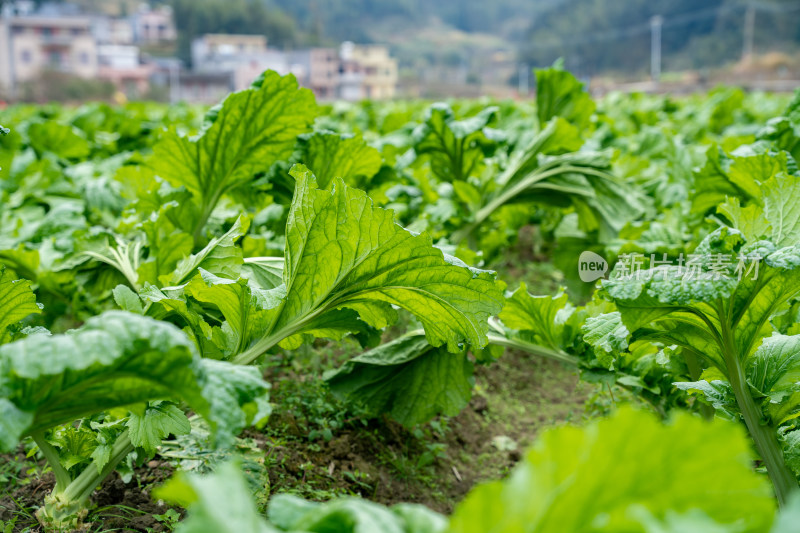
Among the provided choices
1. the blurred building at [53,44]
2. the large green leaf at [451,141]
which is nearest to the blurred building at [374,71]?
the blurred building at [53,44]

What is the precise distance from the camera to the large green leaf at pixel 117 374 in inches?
47.7

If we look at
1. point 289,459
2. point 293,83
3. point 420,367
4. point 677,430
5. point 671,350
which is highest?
point 293,83

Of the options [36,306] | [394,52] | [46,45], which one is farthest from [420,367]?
[394,52]

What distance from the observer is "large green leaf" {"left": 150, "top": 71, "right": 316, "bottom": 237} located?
255 centimetres

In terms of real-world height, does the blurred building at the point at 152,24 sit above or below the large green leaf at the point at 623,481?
above

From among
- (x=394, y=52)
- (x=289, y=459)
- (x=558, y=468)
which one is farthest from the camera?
(x=394, y=52)

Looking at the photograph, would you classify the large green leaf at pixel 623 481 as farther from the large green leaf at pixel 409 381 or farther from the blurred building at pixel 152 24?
the blurred building at pixel 152 24

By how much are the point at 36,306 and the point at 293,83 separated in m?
1.18

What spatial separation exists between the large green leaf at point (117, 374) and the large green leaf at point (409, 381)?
123cm

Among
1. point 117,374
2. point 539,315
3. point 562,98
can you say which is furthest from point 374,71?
point 117,374

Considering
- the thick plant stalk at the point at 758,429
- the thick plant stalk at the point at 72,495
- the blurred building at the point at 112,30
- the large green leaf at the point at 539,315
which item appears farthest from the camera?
the blurred building at the point at 112,30

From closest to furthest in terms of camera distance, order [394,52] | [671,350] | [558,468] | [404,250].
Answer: [558,468] → [404,250] → [671,350] → [394,52]

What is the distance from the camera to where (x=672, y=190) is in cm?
377

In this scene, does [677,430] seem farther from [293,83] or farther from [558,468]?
[293,83]
